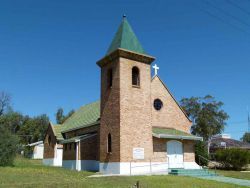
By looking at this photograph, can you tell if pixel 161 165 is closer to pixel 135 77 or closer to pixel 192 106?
pixel 135 77

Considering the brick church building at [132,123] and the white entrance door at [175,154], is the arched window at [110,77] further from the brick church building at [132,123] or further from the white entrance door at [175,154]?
the white entrance door at [175,154]

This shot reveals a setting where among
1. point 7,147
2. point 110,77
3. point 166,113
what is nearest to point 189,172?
point 166,113

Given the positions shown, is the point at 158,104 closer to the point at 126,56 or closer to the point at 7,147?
the point at 126,56

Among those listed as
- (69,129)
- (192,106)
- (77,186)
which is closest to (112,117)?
(77,186)

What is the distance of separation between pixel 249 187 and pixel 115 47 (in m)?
15.4

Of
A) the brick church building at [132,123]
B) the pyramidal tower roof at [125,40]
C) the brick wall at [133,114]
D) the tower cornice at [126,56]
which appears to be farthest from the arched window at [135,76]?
the pyramidal tower roof at [125,40]

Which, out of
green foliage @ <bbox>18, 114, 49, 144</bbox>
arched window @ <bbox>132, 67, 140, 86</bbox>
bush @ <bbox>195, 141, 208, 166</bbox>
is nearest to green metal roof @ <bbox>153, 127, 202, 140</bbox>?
arched window @ <bbox>132, 67, 140, 86</bbox>

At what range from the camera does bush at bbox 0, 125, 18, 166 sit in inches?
1091

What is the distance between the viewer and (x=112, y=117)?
2412cm

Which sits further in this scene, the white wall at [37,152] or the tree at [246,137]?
the tree at [246,137]

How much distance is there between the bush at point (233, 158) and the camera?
29375 mm

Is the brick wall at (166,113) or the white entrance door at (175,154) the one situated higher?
the brick wall at (166,113)

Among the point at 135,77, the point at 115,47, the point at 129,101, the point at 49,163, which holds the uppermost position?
the point at 115,47

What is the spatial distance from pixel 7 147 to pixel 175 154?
15.5 metres
